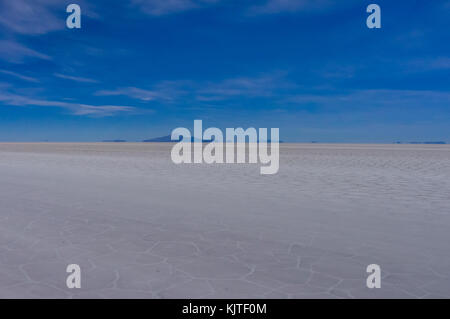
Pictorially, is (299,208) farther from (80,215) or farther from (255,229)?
(80,215)

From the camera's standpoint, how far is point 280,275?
3.05m

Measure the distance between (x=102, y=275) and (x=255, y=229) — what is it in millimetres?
2149

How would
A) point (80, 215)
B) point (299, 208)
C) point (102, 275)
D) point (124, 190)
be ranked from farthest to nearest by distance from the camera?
point (124, 190) < point (299, 208) < point (80, 215) < point (102, 275)

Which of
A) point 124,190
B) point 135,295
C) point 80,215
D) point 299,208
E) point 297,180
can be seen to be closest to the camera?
point 135,295

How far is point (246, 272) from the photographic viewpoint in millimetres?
3109

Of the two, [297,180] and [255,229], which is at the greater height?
[297,180]
